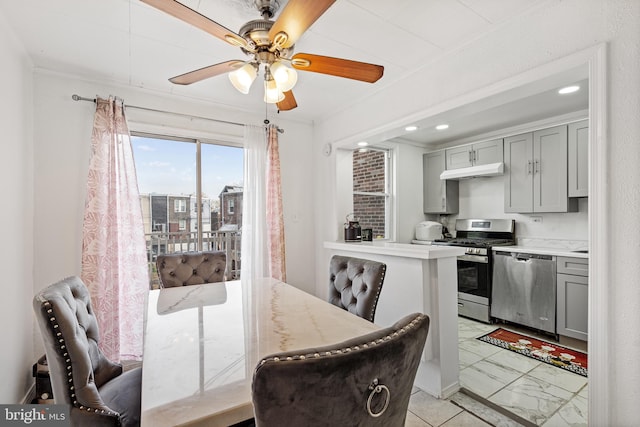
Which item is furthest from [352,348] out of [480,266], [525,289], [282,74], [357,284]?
[480,266]

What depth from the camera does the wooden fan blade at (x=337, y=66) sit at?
1.52 m

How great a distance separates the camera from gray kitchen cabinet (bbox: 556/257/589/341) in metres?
2.83

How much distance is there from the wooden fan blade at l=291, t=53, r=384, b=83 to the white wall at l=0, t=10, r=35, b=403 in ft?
6.11

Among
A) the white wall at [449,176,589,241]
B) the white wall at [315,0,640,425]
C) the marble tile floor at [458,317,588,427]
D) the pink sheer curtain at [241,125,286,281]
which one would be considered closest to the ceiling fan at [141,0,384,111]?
the white wall at [315,0,640,425]

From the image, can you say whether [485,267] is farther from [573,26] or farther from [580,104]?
[573,26]

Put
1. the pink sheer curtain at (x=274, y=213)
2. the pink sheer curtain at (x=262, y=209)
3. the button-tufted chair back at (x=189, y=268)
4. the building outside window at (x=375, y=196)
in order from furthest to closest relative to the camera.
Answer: the building outside window at (x=375, y=196) < the pink sheer curtain at (x=274, y=213) < the pink sheer curtain at (x=262, y=209) < the button-tufted chair back at (x=189, y=268)

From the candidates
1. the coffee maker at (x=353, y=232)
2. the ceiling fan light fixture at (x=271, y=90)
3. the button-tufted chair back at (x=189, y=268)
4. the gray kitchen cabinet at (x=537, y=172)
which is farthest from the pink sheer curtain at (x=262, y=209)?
the gray kitchen cabinet at (x=537, y=172)

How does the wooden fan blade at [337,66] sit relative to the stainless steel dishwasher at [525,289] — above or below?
above

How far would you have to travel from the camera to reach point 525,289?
328 centimetres

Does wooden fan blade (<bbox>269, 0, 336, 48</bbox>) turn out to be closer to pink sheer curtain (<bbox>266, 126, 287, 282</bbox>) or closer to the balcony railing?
pink sheer curtain (<bbox>266, 126, 287, 282</bbox>)

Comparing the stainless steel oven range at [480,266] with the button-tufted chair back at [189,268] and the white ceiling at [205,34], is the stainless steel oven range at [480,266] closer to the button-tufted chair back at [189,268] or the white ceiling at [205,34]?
the white ceiling at [205,34]

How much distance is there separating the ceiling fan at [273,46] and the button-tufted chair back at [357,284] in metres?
1.12

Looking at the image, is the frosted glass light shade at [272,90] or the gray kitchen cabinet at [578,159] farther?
the gray kitchen cabinet at [578,159]

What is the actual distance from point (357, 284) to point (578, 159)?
2978 millimetres
